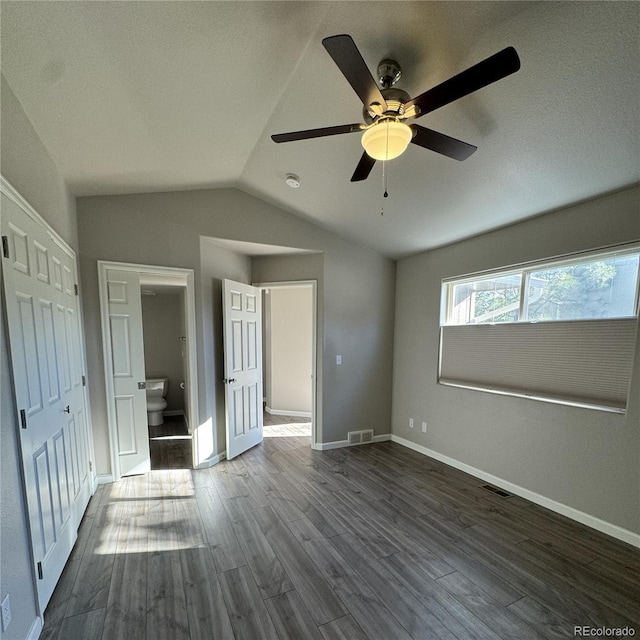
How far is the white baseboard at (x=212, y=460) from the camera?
10.5 ft

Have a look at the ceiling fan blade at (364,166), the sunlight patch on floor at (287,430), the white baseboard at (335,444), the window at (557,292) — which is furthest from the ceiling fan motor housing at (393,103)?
the sunlight patch on floor at (287,430)

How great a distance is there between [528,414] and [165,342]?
534 centimetres

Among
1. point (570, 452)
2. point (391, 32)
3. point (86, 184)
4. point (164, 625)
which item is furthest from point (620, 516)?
point (86, 184)

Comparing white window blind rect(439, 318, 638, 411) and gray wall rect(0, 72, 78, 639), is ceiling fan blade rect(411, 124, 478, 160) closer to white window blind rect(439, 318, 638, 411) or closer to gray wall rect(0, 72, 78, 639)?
white window blind rect(439, 318, 638, 411)

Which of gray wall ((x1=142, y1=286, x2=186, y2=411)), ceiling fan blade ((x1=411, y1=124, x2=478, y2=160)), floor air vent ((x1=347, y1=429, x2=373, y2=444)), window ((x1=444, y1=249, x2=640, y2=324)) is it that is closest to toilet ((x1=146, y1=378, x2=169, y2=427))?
gray wall ((x1=142, y1=286, x2=186, y2=411))

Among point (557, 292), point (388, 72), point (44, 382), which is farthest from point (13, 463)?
point (557, 292)

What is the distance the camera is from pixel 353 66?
1.11 metres

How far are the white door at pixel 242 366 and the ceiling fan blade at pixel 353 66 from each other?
2.45m

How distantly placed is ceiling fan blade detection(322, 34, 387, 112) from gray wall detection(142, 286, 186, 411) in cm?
471

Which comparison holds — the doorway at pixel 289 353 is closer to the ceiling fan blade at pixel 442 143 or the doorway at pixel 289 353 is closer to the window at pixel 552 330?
the window at pixel 552 330

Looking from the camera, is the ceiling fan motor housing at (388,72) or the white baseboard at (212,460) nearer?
the ceiling fan motor housing at (388,72)

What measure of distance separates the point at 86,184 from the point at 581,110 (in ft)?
11.8

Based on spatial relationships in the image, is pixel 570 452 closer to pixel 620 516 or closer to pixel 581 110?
pixel 620 516

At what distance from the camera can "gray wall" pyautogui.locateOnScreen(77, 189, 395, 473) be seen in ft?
9.21
